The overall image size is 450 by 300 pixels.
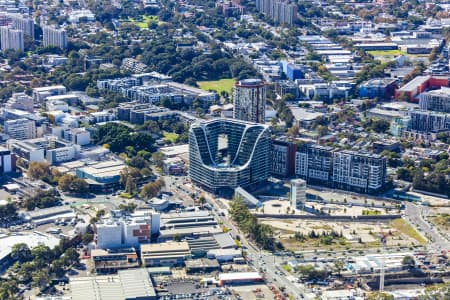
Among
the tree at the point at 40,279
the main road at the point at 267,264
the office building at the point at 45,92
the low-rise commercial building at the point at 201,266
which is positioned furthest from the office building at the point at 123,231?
the office building at the point at 45,92

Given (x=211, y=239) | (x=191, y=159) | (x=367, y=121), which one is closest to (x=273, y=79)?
(x=367, y=121)

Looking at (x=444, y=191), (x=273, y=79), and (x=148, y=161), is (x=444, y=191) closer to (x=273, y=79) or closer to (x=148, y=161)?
(x=148, y=161)

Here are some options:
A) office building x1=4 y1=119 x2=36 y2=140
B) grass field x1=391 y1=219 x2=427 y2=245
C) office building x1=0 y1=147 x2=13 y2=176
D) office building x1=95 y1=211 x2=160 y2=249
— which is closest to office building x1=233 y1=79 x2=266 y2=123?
office building x1=4 y1=119 x2=36 y2=140

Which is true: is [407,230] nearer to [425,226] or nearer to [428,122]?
[425,226]

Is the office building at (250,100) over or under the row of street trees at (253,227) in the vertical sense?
over

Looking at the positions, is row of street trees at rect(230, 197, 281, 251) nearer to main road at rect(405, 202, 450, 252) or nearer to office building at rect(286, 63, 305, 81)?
main road at rect(405, 202, 450, 252)

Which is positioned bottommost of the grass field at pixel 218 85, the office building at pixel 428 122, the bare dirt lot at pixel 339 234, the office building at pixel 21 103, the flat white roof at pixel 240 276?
the flat white roof at pixel 240 276

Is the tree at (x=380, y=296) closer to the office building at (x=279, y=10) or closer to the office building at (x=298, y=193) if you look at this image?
the office building at (x=298, y=193)
